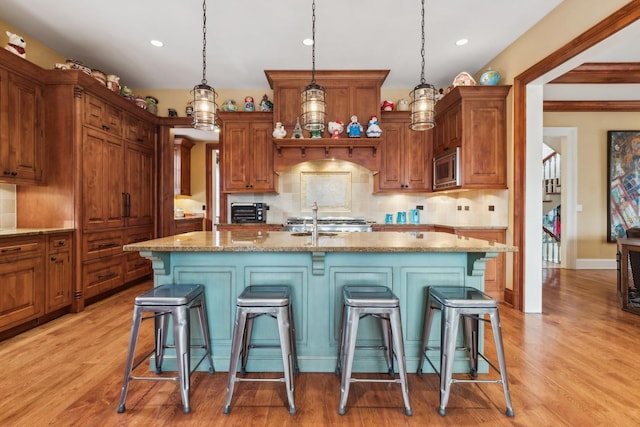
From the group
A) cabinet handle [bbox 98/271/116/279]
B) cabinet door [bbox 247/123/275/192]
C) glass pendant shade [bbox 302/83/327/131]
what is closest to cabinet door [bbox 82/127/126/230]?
cabinet handle [bbox 98/271/116/279]

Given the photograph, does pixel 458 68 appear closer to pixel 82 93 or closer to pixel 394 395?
pixel 394 395

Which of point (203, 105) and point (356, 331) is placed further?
point (203, 105)

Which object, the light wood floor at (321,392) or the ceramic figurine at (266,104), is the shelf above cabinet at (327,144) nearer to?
the ceramic figurine at (266,104)

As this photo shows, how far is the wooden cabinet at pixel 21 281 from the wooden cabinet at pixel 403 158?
13.4 feet

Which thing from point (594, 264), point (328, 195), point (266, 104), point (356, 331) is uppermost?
point (266, 104)

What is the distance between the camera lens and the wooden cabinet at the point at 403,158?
15.5 ft

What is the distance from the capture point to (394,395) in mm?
1871

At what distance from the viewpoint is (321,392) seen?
1897mm

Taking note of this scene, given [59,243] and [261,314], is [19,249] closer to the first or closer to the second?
[59,243]

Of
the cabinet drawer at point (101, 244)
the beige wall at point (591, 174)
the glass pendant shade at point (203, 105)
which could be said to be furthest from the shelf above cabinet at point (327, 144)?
the beige wall at point (591, 174)

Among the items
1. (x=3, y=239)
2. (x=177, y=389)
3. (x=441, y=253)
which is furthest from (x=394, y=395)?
(x=3, y=239)

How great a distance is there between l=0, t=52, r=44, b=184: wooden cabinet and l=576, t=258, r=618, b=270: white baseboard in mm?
8010

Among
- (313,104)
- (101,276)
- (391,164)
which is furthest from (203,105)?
(391,164)

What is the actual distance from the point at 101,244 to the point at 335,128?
10.7 ft
